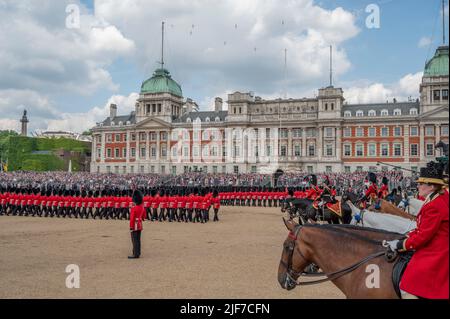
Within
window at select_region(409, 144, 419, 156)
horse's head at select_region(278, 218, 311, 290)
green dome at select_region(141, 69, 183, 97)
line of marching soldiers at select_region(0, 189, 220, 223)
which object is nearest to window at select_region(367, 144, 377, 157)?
window at select_region(409, 144, 419, 156)

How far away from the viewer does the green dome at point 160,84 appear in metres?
81.3

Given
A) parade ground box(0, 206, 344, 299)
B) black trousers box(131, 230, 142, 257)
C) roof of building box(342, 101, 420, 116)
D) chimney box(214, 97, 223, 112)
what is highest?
chimney box(214, 97, 223, 112)

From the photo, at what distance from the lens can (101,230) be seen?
17938 mm

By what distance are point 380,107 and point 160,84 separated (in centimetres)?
4205

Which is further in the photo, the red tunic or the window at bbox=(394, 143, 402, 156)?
the window at bbox=(394, 143, 402, 156)

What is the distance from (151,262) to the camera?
1122 centimetres

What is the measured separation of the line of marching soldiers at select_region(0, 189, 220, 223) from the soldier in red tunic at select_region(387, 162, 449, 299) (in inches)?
658

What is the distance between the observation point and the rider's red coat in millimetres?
4141

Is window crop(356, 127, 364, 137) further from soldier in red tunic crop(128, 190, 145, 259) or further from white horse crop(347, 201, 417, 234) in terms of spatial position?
soldier in red tunic crop(128, 190, 145, 259)

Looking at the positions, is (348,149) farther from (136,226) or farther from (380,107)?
(136,226)

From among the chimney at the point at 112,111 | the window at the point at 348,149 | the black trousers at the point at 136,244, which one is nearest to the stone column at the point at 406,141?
the window at the point at 348,149

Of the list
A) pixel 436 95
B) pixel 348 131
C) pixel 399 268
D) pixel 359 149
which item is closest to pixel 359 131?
pixel 348 131

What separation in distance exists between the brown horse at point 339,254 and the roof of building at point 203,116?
70.5 meters
